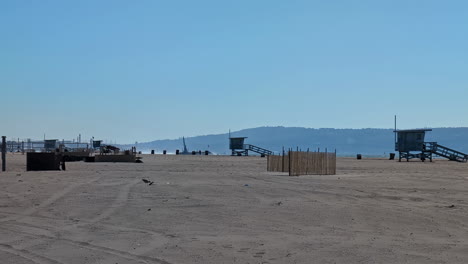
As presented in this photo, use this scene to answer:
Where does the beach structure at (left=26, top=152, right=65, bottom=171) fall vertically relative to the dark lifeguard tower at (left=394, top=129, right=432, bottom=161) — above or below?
below

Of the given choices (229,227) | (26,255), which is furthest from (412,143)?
(26,255)

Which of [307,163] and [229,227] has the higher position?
[307,163]

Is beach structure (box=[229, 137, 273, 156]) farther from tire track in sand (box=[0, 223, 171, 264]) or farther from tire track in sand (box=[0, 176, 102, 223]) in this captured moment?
tire track in sand (box=[0, 223, 171, 264])

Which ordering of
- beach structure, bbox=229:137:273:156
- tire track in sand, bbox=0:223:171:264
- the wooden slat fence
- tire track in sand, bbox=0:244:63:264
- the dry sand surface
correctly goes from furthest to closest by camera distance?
1. beach structure, bbox=229:137:273:156
2. the wooden slat fence
3. the dry sand surface
4. tire track in sand, bbox=0:223:171:264
5. tire track in sand, bbox=0:244:63:264

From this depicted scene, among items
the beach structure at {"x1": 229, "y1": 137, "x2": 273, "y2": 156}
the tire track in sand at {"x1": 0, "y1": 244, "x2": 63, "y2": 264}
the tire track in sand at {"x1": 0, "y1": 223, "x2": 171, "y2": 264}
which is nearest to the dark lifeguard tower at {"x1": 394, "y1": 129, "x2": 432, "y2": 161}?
the beach structure at {"x1": 229, "y1": 137, "x2": 273, "y2": 156}

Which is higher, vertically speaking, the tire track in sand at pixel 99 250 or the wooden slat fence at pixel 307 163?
the wooden slat fence at pixel 307 163

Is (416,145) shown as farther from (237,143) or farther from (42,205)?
(42,205)

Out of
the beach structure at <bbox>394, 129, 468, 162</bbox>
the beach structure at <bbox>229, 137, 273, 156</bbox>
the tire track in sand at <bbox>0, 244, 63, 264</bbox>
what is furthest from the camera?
the beach structure at <bbox>229, 137, 273, 156</bbox>

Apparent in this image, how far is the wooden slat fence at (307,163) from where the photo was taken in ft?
115

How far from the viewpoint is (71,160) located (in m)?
63.4

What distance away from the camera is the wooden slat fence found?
3491 cm

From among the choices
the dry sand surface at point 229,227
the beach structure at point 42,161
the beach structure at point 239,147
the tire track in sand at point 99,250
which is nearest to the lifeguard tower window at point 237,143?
the beach structure at point 239,147

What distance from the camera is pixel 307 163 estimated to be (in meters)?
36.1

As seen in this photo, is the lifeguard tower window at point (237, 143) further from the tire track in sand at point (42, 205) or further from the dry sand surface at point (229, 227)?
the dry sand surface at point (229, 227)
